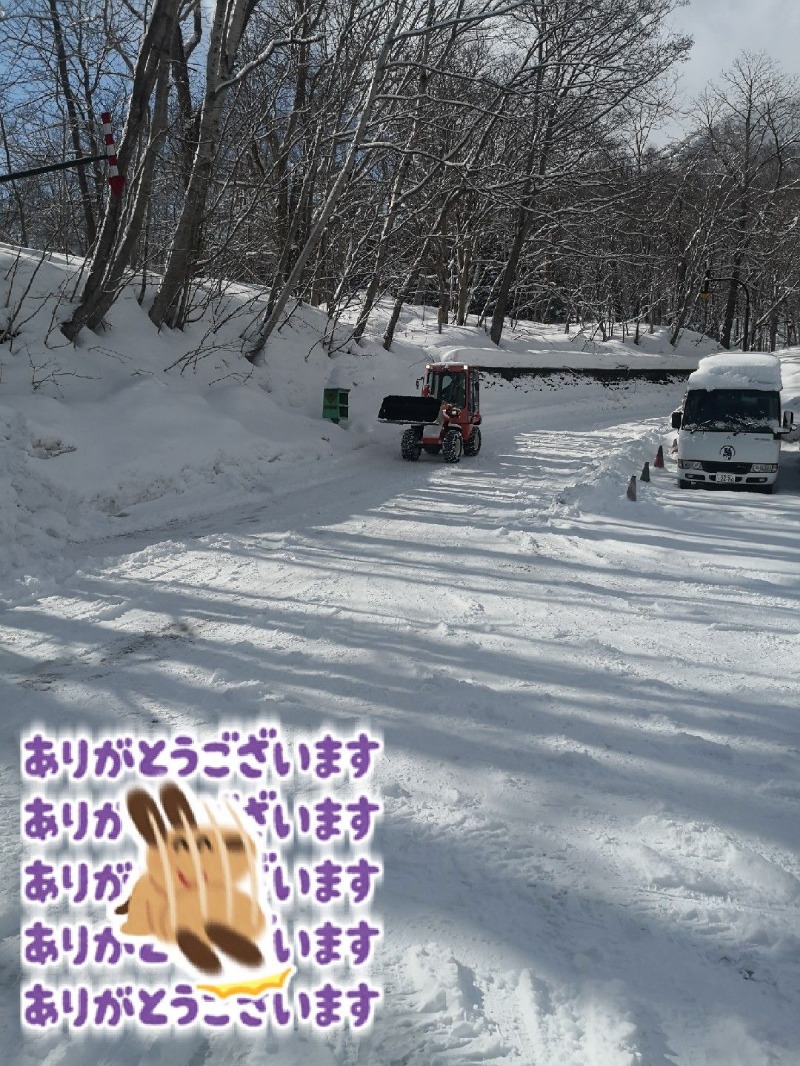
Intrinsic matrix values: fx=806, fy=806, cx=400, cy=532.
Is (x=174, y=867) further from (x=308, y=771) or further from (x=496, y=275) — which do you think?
(x=496, y=275)

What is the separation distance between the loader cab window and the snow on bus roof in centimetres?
481

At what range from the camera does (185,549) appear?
8.86m

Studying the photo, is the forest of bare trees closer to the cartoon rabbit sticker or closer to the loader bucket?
the loader bucket

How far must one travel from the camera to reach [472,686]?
542 cm

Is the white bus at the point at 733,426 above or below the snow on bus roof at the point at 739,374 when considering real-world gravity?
below

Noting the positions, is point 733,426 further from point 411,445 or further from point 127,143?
point 127,143

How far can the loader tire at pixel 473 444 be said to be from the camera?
56.8 feet

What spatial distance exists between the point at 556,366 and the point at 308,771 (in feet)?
91.5

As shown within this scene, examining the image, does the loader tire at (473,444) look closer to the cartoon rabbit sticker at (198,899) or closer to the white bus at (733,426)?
the white bus at (733,426)

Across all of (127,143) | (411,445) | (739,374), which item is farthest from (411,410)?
(127,143)

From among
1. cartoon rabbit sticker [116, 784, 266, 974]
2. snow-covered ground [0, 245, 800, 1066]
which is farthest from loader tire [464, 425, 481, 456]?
cartoon rabbit sticker [116, 784, 266, 974]

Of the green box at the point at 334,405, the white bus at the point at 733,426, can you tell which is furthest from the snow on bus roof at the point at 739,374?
the green box at the point at 334,405

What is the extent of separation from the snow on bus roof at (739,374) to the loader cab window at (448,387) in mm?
4812

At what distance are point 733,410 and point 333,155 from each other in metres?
11.1
